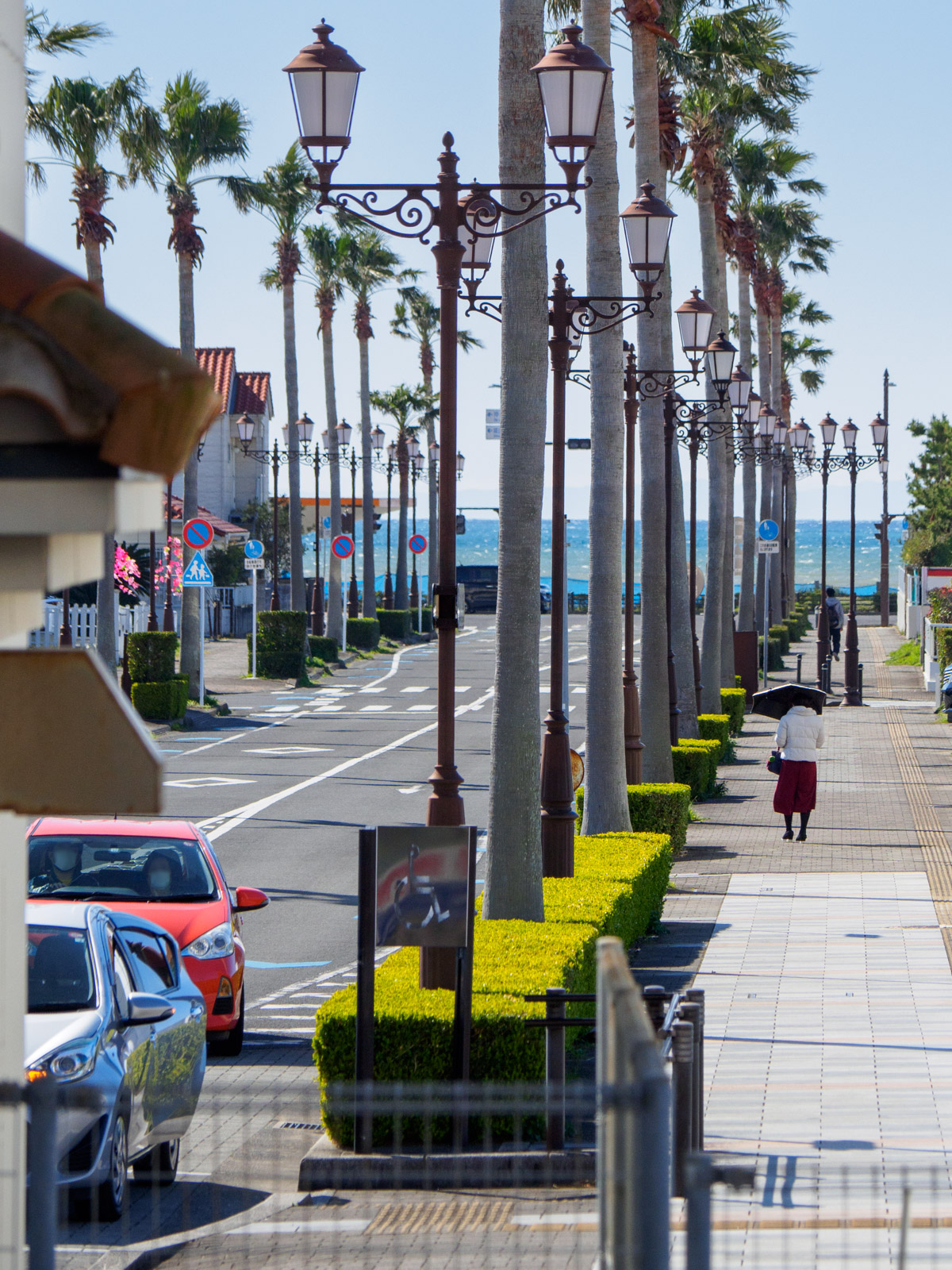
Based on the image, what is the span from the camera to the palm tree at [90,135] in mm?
31828

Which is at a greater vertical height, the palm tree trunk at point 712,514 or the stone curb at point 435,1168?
the palm tree trunk at point 712,514

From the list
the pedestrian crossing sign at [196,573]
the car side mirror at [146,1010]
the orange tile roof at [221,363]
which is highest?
the orange tile roof at [221,363]

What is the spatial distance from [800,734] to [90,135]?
773 inches

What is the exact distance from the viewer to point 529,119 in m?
11.5

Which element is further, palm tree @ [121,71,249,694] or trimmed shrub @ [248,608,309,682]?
trimmed shrub @ [248,608,309,682]

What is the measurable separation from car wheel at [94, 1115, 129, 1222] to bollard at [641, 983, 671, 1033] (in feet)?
8.20

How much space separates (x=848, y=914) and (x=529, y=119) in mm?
7605

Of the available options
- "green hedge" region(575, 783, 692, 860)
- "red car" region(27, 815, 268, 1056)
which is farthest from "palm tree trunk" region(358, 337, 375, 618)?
"red car" region(27, 815, 268, 1056)

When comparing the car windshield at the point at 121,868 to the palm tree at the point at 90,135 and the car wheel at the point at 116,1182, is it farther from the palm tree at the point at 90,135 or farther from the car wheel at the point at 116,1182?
the palm tree at the point at 90,135

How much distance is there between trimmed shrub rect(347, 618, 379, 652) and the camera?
58562 millimetres

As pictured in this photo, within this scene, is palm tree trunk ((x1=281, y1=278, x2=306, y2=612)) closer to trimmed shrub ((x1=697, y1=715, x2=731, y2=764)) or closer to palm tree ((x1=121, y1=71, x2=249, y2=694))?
palm tree ((x1=121, y1=71, x2=249, y2=694))

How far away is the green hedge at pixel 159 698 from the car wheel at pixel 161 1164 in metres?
25.7

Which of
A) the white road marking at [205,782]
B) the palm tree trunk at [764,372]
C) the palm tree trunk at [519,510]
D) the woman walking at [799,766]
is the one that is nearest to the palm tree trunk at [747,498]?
the palm tree trunk at [764,372]

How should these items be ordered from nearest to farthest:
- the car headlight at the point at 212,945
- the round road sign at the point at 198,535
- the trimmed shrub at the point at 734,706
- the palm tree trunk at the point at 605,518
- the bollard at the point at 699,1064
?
the bollard at the point at 699,1064 → the car headlight at the point at 212,945 → the palm tree trunk at the point at 605,518 → the trimmed shrub at the point at 734,706 → the round road sign at the point at 198,535
